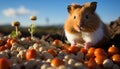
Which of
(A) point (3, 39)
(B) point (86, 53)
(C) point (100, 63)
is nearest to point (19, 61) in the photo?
(C) point (100, 63)

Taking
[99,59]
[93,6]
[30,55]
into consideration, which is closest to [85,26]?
[93,6]

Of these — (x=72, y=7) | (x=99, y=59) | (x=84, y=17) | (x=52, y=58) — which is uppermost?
(x=72, y=7)

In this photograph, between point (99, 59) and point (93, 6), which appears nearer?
point (99, 59)

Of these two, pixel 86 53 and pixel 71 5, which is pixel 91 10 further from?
pixel 86 53

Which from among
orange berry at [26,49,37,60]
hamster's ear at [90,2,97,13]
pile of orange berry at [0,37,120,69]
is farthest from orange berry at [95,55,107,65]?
hamster's ear at [90,2,97,13]

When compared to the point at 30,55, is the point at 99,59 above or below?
below

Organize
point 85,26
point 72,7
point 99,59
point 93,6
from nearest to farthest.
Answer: point 99,59
point 85,26
point 93,6
point 72,7

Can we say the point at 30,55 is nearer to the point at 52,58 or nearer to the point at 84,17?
the point at 52,58

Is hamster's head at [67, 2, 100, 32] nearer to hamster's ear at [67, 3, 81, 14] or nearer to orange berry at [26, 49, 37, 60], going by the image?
hamster's ear at [67, 3, 81, 14]
